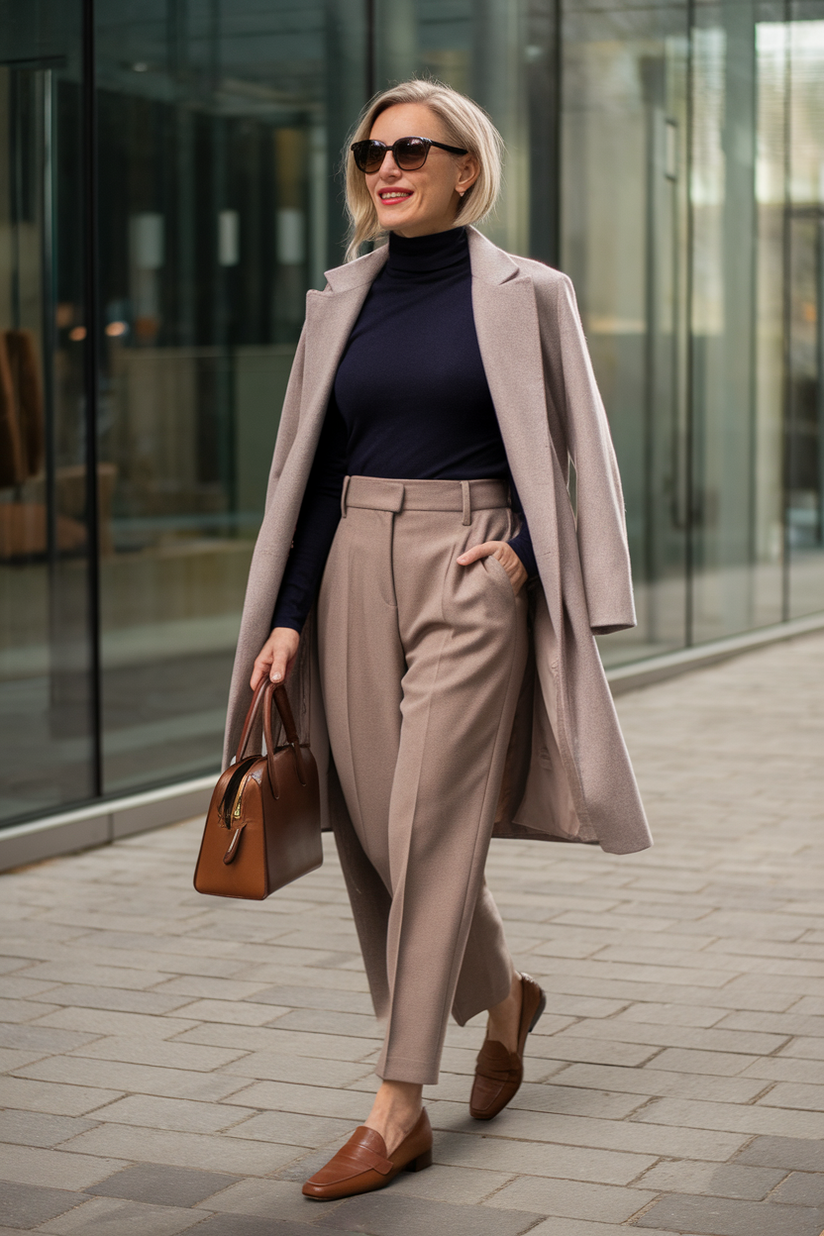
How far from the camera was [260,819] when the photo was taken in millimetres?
3232

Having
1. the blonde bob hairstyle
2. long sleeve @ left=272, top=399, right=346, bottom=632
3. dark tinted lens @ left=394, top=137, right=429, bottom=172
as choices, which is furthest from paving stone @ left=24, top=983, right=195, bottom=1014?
dark tinted lens @ left=394, top=137, right=429, bottom=172

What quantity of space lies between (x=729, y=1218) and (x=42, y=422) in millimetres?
4481

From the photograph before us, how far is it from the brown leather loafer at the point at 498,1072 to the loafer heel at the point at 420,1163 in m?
0.27

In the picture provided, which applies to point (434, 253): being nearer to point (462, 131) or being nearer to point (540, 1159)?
point (462, 131)

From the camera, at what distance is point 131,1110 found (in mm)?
3729

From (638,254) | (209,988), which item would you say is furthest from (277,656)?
(638,254)

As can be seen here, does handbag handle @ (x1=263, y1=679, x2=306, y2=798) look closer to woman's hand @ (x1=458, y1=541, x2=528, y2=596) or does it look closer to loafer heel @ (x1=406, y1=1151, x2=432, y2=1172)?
woman's hand @ (x1=458, y1=541, x2=528, y2=596)

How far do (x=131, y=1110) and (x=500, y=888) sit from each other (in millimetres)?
2297

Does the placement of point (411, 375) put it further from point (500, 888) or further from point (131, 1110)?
point (500, 888)

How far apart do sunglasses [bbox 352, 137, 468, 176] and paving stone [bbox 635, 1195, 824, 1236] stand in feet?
6.39

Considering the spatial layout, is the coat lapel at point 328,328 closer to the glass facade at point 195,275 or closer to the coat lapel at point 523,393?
the coat lapel at point 523,393

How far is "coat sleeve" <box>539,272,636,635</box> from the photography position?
3367mm

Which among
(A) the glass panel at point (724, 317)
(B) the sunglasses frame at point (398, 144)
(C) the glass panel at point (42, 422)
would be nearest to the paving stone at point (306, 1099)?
(B) the sunglasses frame at point (398, 144)

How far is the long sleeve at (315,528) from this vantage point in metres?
3.50
